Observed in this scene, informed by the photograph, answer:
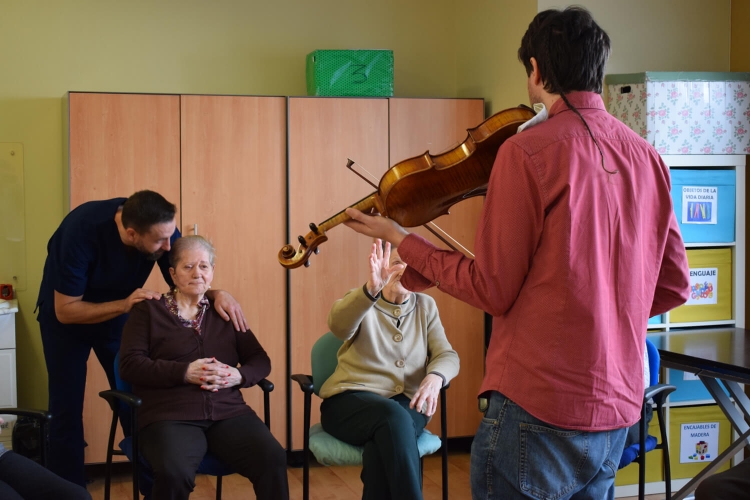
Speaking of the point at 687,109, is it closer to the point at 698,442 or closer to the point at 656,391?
the point at 656,391

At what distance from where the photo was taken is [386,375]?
Result: 2.79m

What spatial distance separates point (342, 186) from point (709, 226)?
5.84 feet

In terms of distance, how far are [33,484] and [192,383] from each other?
0.60 metres

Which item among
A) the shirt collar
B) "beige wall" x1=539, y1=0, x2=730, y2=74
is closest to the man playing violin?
the shirt collar

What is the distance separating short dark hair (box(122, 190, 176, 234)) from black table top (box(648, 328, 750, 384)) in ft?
6.33

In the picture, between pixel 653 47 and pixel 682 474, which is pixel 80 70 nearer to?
pixel 653 47

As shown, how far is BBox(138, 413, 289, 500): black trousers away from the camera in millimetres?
2445

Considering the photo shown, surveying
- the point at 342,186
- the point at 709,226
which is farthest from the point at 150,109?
the point at 709,226

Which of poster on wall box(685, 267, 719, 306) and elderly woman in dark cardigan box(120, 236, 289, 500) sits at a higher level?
poster on wall box(685, 267, 719, 306)

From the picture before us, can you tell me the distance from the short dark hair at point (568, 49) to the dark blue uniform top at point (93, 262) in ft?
6.41

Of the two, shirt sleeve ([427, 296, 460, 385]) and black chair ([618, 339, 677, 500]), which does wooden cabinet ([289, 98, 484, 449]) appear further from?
black chair ([618, 339, 677, 500])

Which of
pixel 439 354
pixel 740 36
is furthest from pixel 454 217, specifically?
pixel 740 36

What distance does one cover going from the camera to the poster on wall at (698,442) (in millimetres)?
3523

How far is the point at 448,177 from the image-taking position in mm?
1603
